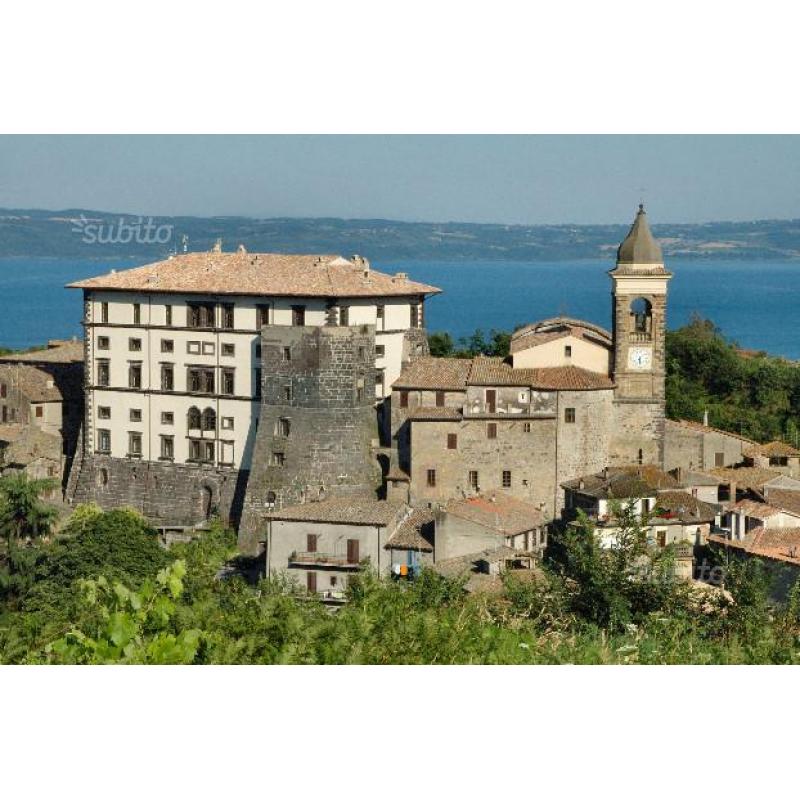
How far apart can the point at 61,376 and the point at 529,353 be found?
35.4 ft

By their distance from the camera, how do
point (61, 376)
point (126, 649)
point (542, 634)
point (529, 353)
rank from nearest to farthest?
1. point (126, 649)
2. point (542, 634)
3. point (529, 353)
4. point (61, 376)

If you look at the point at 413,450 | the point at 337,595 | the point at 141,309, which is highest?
the point at 141,309

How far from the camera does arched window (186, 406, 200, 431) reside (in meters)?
32.8

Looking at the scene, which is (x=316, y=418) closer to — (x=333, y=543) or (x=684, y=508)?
(x=333, y=543)

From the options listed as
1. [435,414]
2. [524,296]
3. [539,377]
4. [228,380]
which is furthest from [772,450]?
[524,296]

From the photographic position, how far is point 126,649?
38.0 ft

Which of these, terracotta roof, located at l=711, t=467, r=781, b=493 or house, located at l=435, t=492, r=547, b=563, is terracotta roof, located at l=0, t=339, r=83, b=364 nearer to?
house, located at l=435, t=492, r=547, b=563

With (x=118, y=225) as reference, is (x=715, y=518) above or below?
below

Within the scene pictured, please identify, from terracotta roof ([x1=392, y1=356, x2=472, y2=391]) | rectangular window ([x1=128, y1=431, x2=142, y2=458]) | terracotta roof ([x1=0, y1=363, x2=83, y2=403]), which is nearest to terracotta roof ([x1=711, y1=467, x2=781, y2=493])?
terracotta roof ([x1=392, y1=356, x2=472, y2=391])

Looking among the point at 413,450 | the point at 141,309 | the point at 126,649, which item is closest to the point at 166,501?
the point at 141,309

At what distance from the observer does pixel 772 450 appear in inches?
1303

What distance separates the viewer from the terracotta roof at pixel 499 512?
91.2ft

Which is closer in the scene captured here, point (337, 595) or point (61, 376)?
point (337, 595)

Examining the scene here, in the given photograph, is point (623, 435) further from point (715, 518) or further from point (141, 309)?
point (141, 309)
